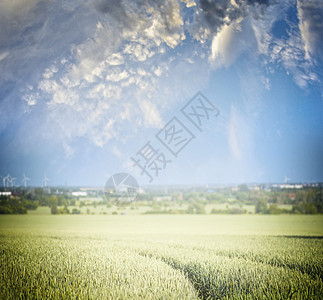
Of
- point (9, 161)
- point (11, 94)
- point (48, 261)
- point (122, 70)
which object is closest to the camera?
point (48, 261)

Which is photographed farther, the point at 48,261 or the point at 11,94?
the point at 11,94

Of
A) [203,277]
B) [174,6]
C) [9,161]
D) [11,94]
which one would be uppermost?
[174,6]

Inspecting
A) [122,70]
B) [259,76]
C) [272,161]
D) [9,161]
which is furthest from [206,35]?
[272,161]

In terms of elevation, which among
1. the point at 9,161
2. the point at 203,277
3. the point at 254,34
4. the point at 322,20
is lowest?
the point at 203,277

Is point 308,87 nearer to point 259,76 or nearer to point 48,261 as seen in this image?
point 259,76

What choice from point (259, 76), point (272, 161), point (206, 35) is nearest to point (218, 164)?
point (272, 161)

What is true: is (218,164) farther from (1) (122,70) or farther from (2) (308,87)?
(2) (308,87)

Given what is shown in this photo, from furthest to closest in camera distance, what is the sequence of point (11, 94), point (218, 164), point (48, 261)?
point (218, 164) → point (11, 94) → point (48, 261)

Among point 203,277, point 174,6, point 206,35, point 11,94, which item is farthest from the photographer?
point 206,35

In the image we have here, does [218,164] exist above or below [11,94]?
below
